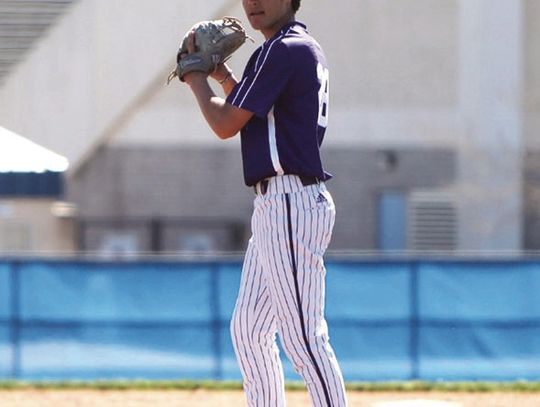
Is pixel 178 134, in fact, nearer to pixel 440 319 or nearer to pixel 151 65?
pixel 151 65

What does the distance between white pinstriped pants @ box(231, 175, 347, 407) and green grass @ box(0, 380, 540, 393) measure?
14.7ft

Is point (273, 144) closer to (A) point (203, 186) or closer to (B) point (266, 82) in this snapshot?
(B) point (266, 82)

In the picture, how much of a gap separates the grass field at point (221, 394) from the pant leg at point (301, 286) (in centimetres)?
316

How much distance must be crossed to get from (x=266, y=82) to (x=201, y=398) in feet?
14.5

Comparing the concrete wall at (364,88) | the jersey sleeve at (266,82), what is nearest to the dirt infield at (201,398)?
the jersey sleeve at (266,82)

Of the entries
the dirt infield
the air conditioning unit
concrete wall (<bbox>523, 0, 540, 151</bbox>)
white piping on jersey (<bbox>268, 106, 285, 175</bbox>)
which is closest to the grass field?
the dirt infield

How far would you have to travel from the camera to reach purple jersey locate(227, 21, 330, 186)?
469 cm

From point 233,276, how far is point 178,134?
40.6 feet

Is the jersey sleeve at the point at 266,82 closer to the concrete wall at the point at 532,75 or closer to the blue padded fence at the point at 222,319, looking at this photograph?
the blue padded fence at the point at 222,319

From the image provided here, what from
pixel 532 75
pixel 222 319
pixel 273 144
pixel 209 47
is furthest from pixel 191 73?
pixel 532 75

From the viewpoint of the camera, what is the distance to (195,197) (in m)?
22.9

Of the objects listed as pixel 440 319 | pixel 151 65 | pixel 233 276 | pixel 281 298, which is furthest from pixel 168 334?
pixel 151 65

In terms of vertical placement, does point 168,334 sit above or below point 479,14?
below

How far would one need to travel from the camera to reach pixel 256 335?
484cm
